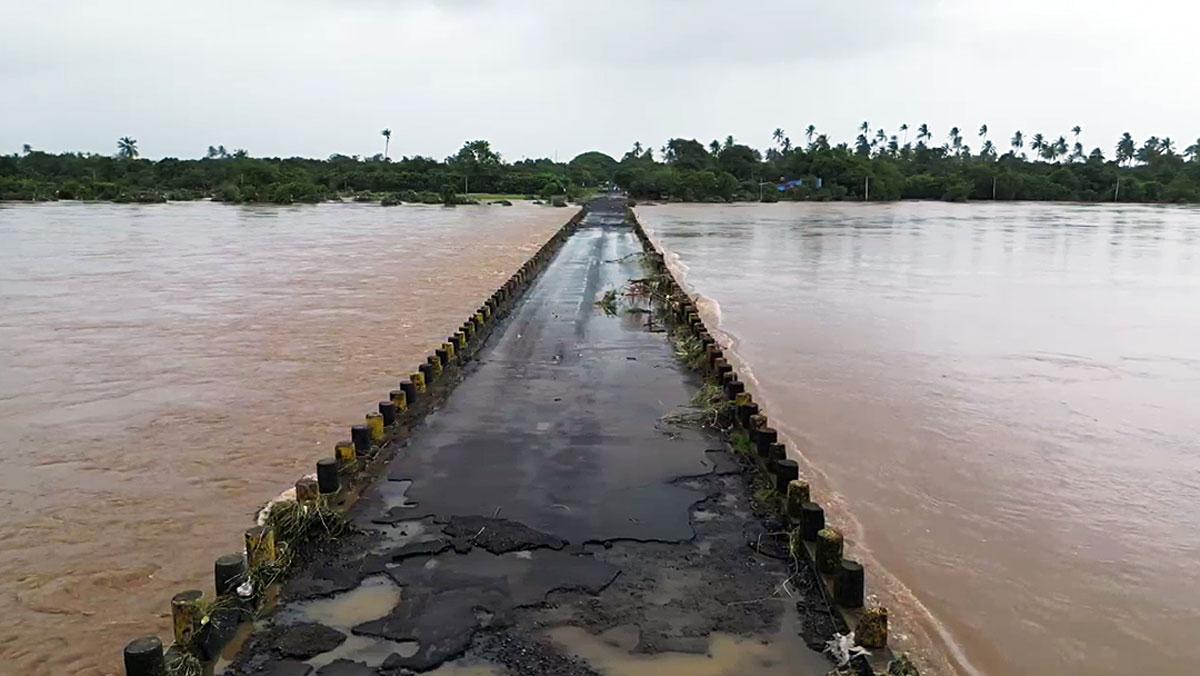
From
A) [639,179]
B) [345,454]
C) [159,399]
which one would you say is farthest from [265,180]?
[345,454]

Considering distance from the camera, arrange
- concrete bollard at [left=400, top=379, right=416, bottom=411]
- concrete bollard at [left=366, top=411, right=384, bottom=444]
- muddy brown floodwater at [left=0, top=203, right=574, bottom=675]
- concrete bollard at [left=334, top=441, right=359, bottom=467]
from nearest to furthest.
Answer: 1. muddy brown floodwater at [left=0, top=203, right=574, bottom=675]
2. concrete bollard at [left=334, top=441, right=359, bottom=467]
3. concrete bollard at [left=366, top=411, right=384, bottom=444]
4. concrete bollard at [left=400, top=379, right=416, bottom=411]

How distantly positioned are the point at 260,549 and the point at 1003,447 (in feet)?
26.5

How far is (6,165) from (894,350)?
3623 inches

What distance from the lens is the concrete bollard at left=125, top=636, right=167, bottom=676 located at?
3.85 meters

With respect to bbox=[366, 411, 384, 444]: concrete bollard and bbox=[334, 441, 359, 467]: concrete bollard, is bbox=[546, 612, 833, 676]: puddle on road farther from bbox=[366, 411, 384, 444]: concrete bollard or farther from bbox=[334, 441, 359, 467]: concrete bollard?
bbox=[366, 411, 384, 444]: concrete bollard

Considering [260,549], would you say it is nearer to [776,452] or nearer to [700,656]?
[700,656]

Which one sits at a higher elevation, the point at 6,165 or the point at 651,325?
the point at 6,165

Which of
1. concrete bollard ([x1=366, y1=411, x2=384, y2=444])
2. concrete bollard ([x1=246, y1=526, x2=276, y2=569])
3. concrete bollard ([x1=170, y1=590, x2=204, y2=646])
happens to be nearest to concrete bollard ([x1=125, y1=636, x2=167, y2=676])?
concrete bollard ([x1=170, y1=590, x2=204, y2=646])

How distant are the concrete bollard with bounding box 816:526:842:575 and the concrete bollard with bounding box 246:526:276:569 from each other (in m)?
3.13

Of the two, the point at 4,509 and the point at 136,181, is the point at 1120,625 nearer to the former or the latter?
the point at 4,509

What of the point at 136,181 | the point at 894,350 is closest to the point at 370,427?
the point at 894,350

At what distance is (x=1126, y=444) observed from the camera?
33.8 ft

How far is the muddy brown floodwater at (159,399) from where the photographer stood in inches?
251

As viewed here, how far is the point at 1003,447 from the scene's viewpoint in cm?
1002
